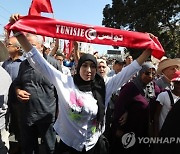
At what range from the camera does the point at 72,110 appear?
2.98 metres

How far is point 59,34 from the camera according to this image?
315 centimetres

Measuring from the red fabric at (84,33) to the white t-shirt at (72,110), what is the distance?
0.89 feet

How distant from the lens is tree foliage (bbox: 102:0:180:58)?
97.6ft

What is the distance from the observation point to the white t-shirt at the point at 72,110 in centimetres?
297

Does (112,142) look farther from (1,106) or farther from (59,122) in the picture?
(1,106)

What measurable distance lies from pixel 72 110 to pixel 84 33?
30.8 inches

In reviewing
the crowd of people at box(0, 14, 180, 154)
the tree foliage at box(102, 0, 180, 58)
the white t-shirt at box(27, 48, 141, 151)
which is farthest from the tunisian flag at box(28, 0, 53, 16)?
the tree foliage at box(102, 0, 180, 58)

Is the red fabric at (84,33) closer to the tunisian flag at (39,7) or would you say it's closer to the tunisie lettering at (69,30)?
the tunisie lettering at (69,30)

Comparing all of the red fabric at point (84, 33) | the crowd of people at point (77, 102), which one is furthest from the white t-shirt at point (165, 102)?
the red fabric at point (84, 33)

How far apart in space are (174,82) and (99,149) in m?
1.13

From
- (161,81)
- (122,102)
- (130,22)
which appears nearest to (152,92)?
(122,102)

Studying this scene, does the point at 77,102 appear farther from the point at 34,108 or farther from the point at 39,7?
the point at 39,7

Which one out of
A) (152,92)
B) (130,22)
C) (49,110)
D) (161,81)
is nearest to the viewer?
(49,110)

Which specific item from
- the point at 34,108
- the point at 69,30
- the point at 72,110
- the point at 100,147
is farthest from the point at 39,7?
the point at 100,147
